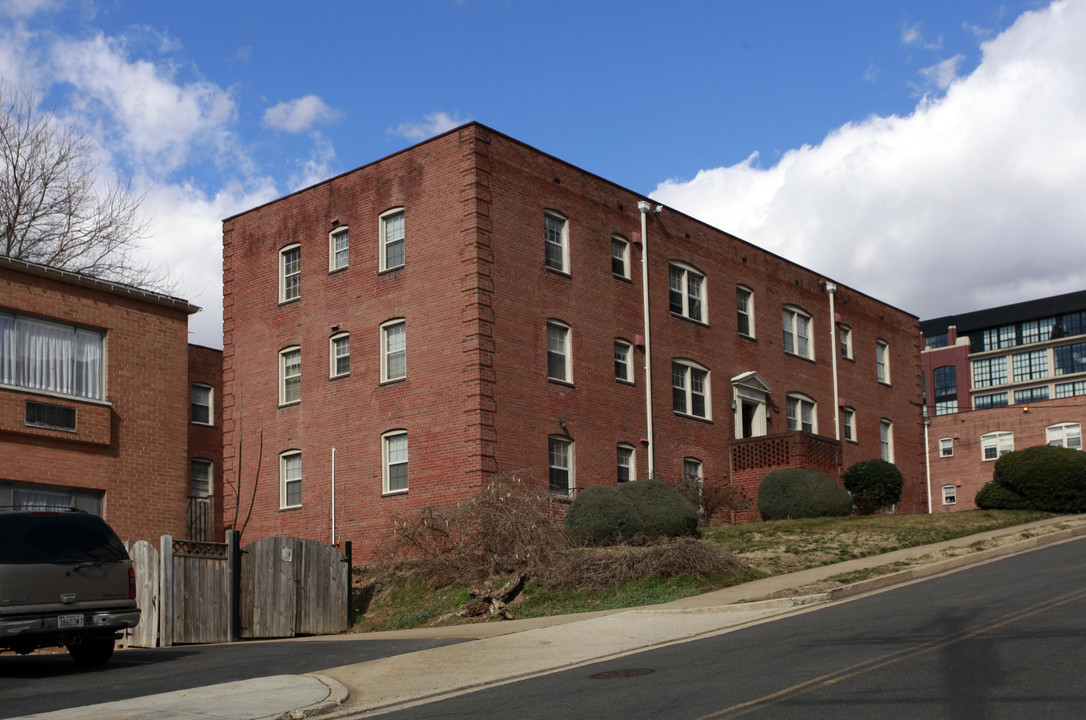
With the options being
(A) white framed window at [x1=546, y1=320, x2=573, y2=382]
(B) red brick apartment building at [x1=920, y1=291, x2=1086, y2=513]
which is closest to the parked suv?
(A) white framed window at [x1=546, y1=320, x2=573, y2=382]

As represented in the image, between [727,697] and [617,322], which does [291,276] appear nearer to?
[617,322]

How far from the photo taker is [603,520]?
79.3ft

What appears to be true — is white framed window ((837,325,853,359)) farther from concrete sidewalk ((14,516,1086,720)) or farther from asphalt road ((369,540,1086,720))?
asphalt road ((369,540,1086,720))

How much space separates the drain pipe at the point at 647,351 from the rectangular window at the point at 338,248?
27.7 feet

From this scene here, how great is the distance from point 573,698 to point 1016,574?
34.2 feet

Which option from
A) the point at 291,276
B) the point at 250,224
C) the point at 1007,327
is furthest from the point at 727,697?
the point at 1007,327

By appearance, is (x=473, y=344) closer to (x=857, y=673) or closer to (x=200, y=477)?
(x=200, y=477)

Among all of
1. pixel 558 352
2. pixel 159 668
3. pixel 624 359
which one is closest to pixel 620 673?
pixel 159 668

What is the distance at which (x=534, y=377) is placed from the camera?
97.1 feet

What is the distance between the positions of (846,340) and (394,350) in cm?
2061

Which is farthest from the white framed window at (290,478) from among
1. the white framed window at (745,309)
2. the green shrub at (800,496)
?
the white framed window at (745,309)

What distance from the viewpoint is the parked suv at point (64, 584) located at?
43.2 ft

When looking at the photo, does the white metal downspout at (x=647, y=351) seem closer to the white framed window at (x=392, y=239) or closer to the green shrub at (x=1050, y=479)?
the white framed window at (x=392, y=239)

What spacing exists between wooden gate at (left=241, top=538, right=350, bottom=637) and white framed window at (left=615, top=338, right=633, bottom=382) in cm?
1285
